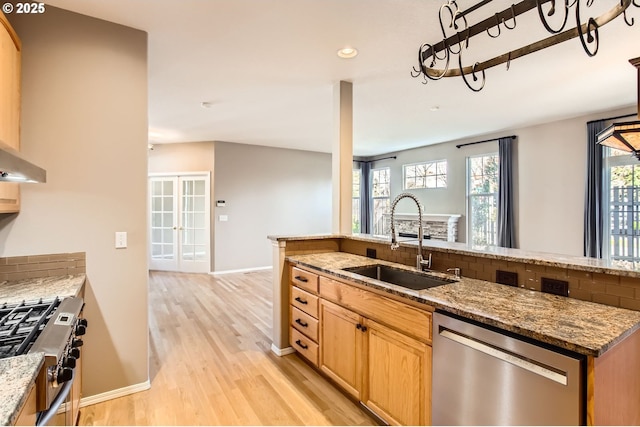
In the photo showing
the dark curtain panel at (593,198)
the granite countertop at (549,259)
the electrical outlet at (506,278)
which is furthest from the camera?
the dark curtain panel at (593,198)

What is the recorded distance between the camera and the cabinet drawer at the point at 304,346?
8.45 ft

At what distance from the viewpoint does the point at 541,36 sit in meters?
2.46

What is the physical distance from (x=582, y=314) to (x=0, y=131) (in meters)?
2.97

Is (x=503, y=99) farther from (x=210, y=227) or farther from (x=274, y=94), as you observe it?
(x=210, y=227)

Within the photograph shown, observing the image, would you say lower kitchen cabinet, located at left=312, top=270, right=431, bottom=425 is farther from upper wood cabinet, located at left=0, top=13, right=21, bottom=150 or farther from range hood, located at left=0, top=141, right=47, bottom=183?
upper wood cabinet, located at left=0, top=13, right=21, bottom=150

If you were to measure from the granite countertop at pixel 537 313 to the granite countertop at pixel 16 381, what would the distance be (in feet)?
Answer: 5.00

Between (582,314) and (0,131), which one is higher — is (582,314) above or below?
below

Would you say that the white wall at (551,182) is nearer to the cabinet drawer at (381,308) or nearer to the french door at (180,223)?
the cabinet drawer at (381,308)

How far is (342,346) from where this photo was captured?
2.25 meters

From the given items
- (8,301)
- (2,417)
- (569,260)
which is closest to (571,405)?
(569,260)

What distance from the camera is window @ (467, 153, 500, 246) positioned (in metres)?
6.10

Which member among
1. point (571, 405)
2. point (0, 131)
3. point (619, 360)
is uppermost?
point (0, 131)

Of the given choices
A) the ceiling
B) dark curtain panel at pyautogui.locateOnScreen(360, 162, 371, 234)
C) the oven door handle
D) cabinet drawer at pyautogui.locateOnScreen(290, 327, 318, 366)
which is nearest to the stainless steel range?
the oven door handle

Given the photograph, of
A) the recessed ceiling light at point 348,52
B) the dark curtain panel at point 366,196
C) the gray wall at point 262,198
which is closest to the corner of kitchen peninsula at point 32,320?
the recessed ceiling light at point 348,52
